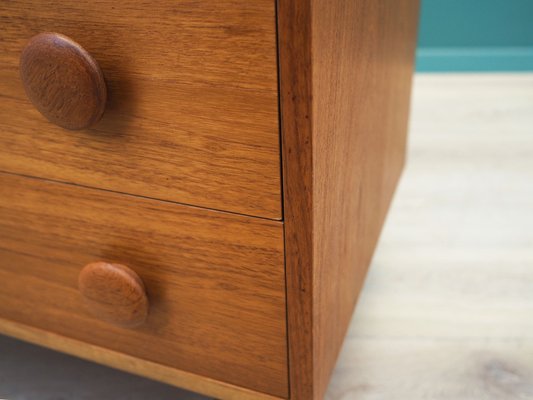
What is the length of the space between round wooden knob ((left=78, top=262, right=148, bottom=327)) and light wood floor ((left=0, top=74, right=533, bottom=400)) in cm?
15

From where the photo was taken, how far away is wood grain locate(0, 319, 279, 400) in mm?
431

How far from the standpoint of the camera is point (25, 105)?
0.40m

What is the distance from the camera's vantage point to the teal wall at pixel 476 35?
59.9 inches

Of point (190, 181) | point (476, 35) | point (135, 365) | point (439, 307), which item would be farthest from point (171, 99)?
point (476, 35)

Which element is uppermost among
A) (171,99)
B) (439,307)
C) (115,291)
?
(171,99)

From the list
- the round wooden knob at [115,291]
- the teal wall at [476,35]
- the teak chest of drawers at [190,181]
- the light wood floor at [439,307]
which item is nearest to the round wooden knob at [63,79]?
the teak chest of drawers at [190,181]

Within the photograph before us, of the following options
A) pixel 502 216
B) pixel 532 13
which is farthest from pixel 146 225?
pixel 532 13

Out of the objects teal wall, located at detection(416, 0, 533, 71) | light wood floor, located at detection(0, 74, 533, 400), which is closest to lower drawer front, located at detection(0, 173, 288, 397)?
light wood floor, located at detection(0, 74, 533, 400)

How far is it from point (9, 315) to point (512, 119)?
99 centimetres

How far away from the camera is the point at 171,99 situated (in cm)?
35

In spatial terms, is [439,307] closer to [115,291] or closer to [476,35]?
[115,291]

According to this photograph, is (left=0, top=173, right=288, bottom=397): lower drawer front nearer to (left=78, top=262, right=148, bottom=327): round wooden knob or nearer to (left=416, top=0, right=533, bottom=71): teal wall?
(left=78, top=262, right=148, bottom=327): round wooden knob

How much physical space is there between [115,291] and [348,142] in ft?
0.64

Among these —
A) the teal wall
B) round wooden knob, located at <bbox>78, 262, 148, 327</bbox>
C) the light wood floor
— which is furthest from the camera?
the teal wall
